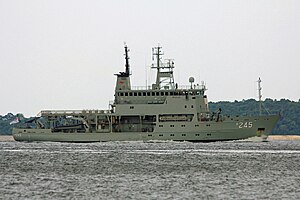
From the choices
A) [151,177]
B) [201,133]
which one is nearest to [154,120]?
[201,133]

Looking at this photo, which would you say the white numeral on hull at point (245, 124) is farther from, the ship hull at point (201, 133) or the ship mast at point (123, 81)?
the ship mast at point (123, 81)

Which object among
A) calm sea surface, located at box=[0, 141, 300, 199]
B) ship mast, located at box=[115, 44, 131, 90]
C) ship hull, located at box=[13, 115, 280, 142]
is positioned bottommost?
calm sea surface, located at box=[0, 141, 300, 199]

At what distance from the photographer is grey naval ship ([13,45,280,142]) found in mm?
85500

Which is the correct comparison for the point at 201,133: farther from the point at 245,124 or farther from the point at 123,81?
the point at 123,81

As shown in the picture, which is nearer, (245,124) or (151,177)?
(151,177)

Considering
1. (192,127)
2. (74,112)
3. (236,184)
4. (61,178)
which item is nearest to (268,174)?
→ (236,184)

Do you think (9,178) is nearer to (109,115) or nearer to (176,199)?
(176,199)

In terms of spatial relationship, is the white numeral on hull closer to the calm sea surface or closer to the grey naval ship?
the grey naval ship

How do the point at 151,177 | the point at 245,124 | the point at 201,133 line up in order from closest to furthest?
the point at 151,177
the point at 201,133
the point at 245,124

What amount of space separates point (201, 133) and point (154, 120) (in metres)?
5.37

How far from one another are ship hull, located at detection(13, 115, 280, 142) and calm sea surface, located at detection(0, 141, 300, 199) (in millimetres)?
23114

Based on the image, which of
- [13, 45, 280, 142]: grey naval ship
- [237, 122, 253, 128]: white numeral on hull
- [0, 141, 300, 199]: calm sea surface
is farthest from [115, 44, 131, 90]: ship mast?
[0, 141, 300, 199]: calm sea surface

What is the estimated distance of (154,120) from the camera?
3413 inches

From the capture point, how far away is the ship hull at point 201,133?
85.3 meters
